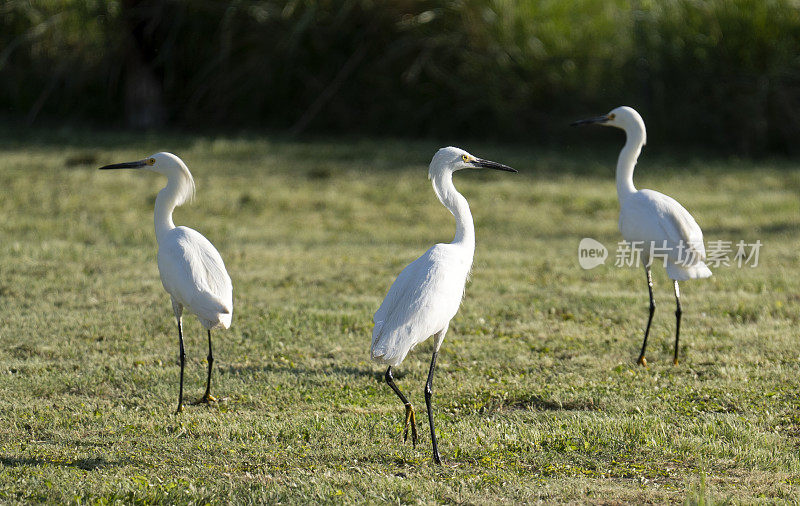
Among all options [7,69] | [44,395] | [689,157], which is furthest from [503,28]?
[44,395]

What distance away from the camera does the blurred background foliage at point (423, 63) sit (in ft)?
51.0

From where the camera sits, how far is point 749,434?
5012 millimetres

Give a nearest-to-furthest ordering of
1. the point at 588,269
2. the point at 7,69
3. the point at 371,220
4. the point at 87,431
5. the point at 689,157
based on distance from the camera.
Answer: the point at 87,431 < the point at 588,269 < the point at 371,220 < the point at 689,157 < the point at 7,69

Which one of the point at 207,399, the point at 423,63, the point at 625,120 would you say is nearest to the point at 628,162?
the point at 625,120

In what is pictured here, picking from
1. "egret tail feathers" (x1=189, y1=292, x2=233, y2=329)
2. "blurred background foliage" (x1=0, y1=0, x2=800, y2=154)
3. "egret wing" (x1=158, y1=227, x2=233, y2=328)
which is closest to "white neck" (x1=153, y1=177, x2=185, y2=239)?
"egret wing" (x1=158, y1=227, x2=233, y2=328)

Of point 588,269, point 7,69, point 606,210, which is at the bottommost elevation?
point 588,269

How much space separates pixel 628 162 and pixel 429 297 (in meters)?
3.31

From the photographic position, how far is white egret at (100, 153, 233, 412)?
540cm

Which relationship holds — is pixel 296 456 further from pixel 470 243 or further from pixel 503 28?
pixel 503 28

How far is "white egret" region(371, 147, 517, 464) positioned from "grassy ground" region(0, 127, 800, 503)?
1.85ft

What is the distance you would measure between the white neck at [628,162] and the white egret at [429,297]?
2.41m

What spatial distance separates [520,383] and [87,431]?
273 cm

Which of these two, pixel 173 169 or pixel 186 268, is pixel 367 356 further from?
pixel 173 169

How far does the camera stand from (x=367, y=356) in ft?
21.8
